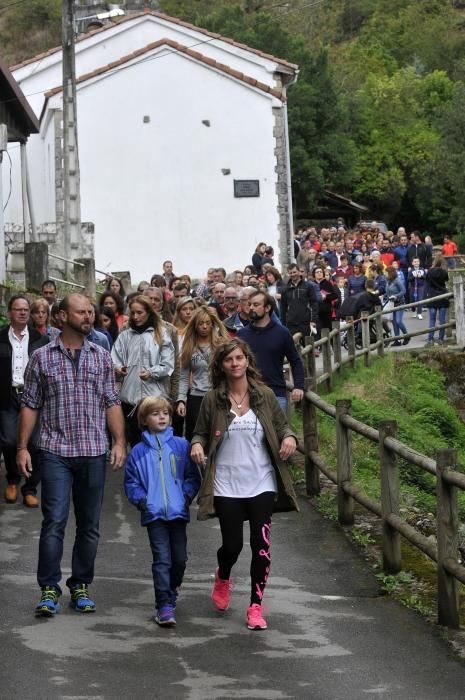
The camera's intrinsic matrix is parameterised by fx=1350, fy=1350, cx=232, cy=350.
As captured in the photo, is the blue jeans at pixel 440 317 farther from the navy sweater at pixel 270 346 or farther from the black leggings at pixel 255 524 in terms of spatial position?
the black leggings at pixel 255 524

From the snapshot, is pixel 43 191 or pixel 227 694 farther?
pixel 43 191

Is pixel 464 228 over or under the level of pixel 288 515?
over

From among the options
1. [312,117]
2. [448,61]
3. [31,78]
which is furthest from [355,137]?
[31,78]

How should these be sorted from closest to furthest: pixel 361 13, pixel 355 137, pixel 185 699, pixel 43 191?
1. pixel 185 699
2. pixel 43 191
3. pixel 355 137
4. pixel 361 13

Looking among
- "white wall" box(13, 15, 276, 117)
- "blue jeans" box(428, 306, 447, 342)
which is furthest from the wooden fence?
"white wall" box(13, 15, 276, 117)

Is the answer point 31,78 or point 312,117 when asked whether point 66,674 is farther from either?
point 312,117

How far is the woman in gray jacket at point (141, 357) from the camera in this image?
11.1 meters

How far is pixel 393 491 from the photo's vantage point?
911cm

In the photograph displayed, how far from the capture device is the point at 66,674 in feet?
22.3

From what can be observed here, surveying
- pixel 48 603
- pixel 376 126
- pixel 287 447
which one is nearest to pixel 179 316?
pixel 287 447

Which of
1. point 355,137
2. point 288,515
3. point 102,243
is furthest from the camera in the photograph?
point 355,137

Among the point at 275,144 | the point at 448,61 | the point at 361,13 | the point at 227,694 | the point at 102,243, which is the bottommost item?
the point at 227,694

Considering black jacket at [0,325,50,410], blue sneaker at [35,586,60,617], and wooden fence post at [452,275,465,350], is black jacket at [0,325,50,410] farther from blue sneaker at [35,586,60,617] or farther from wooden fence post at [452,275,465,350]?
wooden fence post at [452,275,465,350]

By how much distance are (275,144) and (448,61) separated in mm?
63111
